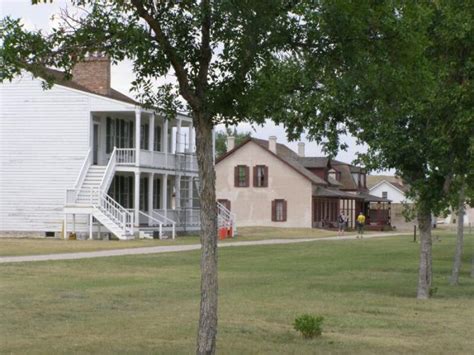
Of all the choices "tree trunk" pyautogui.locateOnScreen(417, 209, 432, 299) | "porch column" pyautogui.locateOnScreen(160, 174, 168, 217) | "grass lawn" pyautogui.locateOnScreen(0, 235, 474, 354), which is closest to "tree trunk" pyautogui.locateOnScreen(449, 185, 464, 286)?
"grass lawn" pyautogui.locateOnScreen(0, 235, 474, 354)

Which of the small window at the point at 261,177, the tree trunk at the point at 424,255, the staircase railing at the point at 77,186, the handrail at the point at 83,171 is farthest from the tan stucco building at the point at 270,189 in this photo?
the tree trunk at the point at 424,255

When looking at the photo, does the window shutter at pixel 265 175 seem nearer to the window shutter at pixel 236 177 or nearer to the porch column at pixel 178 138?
the window shutter at pixel 236 177

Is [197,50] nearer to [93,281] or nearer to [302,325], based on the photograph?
[302,325]

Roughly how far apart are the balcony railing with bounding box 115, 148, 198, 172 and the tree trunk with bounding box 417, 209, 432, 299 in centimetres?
2715

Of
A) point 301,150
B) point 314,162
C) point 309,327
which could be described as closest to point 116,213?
point 309,327

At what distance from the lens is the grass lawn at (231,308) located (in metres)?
12.3

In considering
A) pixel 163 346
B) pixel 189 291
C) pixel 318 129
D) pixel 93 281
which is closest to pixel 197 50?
pixel 163 346

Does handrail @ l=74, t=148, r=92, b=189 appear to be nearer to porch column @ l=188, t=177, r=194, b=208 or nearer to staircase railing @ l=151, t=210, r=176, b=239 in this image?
staircase railing @ l=151, t=210, r=176, b=239

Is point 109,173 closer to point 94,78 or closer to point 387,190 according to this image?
point 94,78

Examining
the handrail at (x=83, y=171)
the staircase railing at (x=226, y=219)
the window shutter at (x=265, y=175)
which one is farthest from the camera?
the window shutter at (x=265, y=175)

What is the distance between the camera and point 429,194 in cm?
1925

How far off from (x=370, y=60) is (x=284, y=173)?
6090 centimetres

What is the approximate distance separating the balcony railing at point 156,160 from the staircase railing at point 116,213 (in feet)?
8.91

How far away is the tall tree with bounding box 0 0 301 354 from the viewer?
30.7ft
